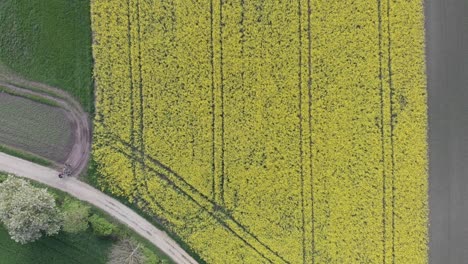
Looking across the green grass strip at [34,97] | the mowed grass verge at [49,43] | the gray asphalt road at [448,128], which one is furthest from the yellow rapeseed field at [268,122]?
the green grass strip at [34,97]

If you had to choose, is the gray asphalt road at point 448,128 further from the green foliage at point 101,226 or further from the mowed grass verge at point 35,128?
the mowed grass verge at point 35,128

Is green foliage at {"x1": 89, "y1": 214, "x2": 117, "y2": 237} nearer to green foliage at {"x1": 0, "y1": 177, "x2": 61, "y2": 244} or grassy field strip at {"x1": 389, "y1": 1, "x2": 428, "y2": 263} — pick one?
green foliage at {"x1": 0, "y1": 177, "x2": 61, "y2": 244}

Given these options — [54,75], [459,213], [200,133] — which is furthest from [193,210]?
[459,213]

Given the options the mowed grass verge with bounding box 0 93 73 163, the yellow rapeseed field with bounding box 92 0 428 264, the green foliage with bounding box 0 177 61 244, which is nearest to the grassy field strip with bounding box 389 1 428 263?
the yellow rapeseed field with bounding box 92 0 428 264

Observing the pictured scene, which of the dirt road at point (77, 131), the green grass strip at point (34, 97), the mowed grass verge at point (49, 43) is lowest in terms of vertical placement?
the dirt road at point (77, 131)

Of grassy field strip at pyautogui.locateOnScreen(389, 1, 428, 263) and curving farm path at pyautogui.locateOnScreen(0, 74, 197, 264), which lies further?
curving farm path at pyautogui.locateOnScreen(0, 74, 197, 264)

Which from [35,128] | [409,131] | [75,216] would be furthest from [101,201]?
[409,131]

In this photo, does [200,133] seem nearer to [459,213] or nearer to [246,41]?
[246,41]
